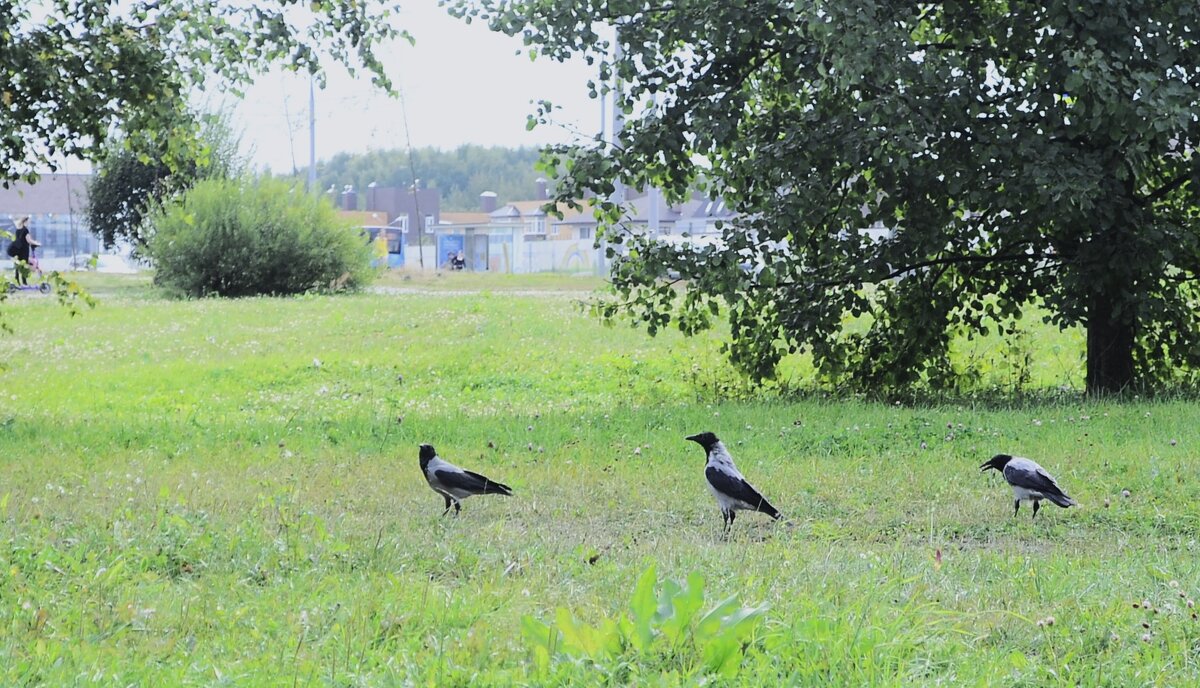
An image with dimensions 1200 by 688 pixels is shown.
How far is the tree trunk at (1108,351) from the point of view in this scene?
14125mm

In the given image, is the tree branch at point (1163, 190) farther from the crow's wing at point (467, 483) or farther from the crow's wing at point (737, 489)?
the crow's wing at point (467, 483)

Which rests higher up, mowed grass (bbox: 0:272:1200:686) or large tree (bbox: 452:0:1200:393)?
large tree (bbox: 452:0:1200:393)

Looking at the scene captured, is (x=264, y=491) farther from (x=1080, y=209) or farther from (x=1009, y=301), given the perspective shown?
(x=1009, y=301)

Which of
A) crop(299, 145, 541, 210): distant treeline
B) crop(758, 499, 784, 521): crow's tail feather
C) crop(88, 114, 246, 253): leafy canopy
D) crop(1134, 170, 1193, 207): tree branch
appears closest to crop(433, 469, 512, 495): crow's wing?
crop(758, 499, 784, 521): crow's tail feather

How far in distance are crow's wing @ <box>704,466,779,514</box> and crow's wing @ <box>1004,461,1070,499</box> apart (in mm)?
1496

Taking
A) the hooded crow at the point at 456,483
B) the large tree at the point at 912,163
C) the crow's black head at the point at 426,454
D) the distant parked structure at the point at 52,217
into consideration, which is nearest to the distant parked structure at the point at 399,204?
the distant parked structure at the point at 52,217

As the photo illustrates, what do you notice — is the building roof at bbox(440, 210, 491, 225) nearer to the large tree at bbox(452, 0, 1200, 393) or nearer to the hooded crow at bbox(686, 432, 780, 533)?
the large tree at bbox(452, 0, 1200, 393)

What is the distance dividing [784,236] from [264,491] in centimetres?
624

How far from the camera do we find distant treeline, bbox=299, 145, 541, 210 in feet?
451

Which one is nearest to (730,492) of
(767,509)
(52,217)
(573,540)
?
(767,509)

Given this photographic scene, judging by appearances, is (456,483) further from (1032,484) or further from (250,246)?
(250,246)

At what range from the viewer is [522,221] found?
111 meters

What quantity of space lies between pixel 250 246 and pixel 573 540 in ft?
110

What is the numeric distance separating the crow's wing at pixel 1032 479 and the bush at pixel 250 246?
33.6 meters
